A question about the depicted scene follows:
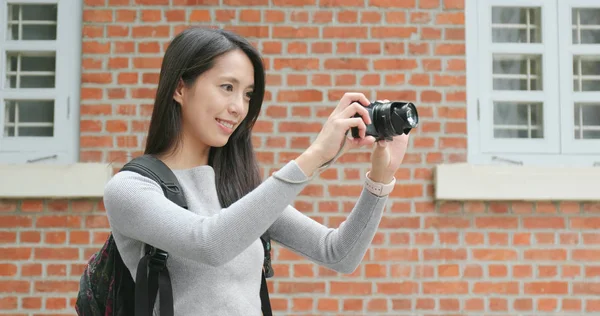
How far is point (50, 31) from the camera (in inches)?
149

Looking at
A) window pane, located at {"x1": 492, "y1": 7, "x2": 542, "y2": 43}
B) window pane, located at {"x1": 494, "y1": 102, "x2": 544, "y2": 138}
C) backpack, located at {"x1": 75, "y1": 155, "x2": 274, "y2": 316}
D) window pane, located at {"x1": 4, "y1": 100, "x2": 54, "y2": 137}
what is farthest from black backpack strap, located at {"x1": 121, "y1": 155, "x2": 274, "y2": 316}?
window pane, located at {"x1": 492, "y1": 7, "x2": 542, "y2": 43}

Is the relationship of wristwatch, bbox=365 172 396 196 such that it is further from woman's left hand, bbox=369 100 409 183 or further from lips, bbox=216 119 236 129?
lips, bbox=216 119 236 129

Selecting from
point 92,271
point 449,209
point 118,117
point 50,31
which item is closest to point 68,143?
point 118,117

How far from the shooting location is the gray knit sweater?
143 centimetres

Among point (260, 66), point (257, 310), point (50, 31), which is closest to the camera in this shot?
point (257, 310)

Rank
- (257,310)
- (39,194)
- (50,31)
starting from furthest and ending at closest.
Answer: (50,31), (39,194), (257,310)

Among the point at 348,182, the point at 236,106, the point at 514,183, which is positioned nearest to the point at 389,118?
the point at 236,106

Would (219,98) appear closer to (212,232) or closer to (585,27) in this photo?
(212,232)

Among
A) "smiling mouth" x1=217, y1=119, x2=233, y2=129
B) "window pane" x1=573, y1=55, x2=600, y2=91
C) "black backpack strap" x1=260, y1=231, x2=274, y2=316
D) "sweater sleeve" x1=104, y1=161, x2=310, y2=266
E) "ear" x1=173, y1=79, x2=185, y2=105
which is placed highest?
"window pane" x1=573, y1=55, x2=600, y2=91

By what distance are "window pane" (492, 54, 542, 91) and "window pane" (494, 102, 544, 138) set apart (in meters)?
0.10

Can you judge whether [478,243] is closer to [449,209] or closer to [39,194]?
[449,209]

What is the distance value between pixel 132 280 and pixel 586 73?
119 inches

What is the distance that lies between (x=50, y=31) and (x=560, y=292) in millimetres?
2850

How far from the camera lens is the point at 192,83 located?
5.60 feet
